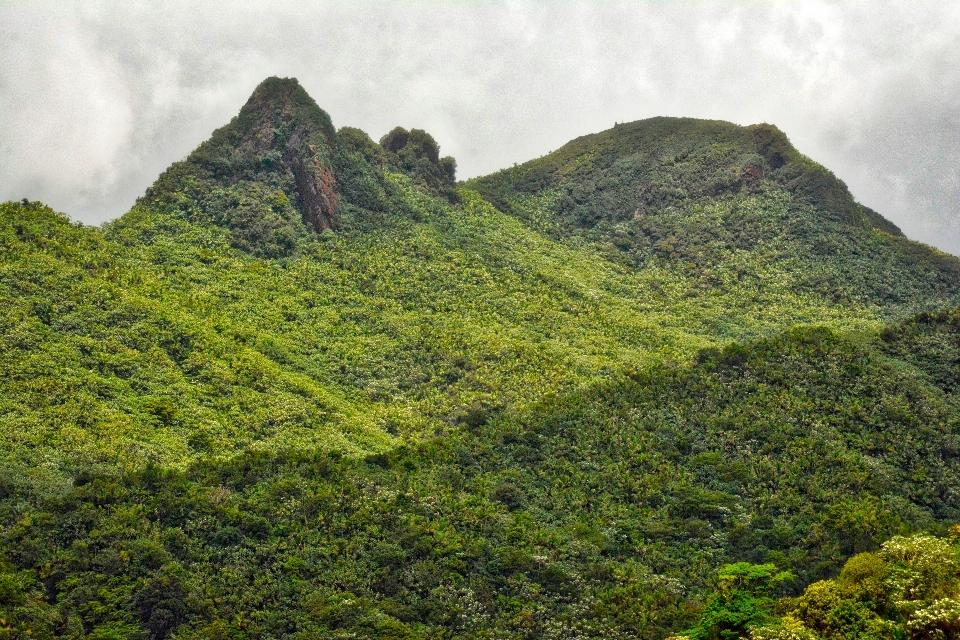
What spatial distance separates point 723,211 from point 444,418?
3802cm

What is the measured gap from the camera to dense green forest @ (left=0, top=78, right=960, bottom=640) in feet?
115

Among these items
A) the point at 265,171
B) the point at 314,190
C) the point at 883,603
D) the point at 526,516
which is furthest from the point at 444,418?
the point at 265,171

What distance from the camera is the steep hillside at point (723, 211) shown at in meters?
67.1

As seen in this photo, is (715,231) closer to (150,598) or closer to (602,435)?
(602,435)

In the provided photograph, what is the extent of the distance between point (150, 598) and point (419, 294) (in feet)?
104

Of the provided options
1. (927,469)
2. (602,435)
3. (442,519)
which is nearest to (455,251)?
(602,435)

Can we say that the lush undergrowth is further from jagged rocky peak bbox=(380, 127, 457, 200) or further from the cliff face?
jagged rocky peak bbox=(380, 127, 457, 200)

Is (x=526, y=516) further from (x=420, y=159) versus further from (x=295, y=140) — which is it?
(x=420, y=159)

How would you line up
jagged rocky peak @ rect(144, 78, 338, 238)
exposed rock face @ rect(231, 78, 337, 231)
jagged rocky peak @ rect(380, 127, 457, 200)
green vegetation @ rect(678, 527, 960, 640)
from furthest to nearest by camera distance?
jagged rocky peak @ rect(380, 127, 457, 200) < exposed rock face @ rect(231, 78, 337, 231) < jagged rocky peak @ rect(144, 78, 338, 238) < green vegetation @ rect(678, 527, 960, 640)

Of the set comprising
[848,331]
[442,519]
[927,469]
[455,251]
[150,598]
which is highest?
[455,251]

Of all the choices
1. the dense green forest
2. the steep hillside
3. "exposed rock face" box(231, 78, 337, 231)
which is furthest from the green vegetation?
"exposed rock face" box(231, 78, 337, 231)

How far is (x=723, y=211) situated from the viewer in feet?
257

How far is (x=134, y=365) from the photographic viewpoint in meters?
47.3

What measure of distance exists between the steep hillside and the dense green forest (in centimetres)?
42
